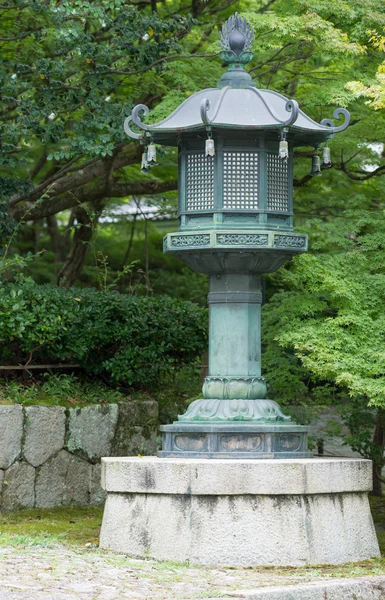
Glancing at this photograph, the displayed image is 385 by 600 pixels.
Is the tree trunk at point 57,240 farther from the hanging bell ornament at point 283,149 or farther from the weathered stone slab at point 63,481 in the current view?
the hanging bell ornament at point 283,149

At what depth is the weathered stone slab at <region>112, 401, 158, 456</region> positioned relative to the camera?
10672 mm

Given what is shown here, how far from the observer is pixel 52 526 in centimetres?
888

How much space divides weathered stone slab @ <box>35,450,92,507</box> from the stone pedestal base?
7.62 feet

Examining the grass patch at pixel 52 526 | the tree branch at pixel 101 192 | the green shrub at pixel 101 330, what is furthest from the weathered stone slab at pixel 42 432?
the tree branch at pixel 101 192

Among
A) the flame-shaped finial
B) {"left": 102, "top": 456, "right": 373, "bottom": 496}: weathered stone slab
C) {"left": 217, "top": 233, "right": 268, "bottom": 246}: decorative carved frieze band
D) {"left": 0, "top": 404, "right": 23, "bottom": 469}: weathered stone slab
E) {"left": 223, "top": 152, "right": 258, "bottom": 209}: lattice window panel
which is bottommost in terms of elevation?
{"left": 102, "top": 456, "right": 373, "bottom": 496}: weathered stone slab

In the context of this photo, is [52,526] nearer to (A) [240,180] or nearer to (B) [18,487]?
(B) [18,487]

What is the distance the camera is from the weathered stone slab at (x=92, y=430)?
10.2 m

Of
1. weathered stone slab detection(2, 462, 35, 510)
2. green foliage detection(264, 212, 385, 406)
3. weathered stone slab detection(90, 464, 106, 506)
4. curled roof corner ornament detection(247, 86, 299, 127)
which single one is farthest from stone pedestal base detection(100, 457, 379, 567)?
curled roof corner ornament detection(247, 86, 299, 127)

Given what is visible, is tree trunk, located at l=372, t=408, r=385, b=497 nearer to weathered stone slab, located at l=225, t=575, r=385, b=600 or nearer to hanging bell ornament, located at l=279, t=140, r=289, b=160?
weathered stone slab, located at l=225, t=575, r=385, b=600

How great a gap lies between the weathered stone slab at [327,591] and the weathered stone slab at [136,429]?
4443 millimetres

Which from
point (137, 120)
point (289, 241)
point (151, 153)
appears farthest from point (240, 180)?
point (137, 120)

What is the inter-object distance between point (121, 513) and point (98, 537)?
0.94m

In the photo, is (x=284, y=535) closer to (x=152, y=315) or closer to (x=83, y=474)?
(x=83, y=474)

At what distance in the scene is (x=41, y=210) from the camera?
14055 millimetres
